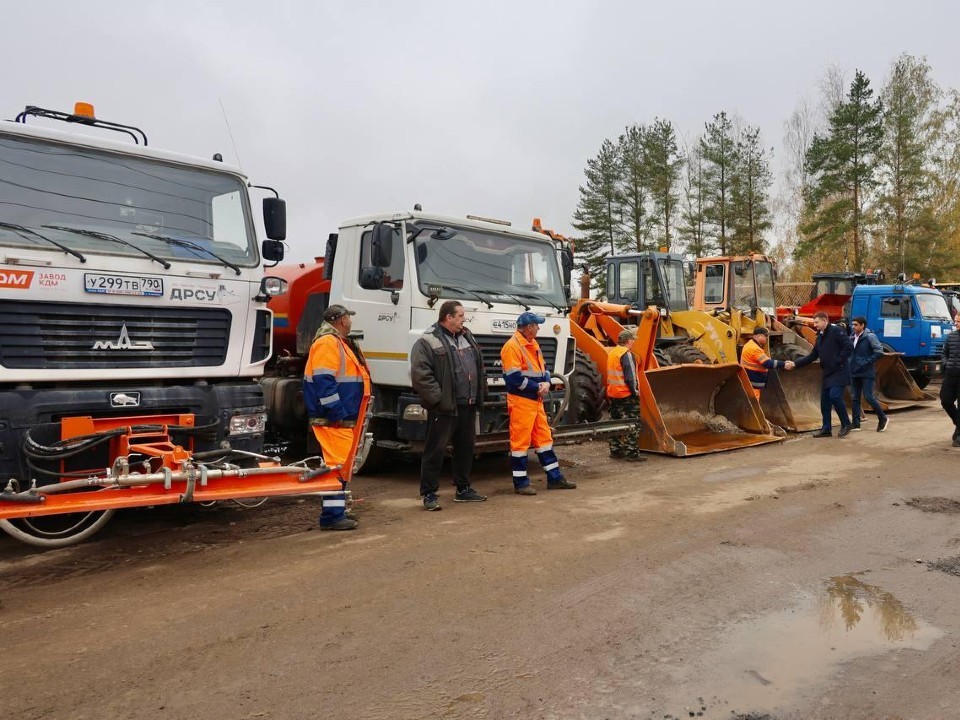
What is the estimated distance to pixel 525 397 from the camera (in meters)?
6.79

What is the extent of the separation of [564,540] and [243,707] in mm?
2742

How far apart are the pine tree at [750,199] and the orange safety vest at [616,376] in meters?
27.9

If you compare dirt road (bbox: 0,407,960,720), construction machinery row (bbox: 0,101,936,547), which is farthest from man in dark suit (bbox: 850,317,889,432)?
construction machinery row (bbox: 0,101,936,547)

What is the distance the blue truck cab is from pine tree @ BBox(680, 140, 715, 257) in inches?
725

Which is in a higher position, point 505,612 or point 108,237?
point 108,237

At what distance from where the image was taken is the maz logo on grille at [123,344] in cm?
480

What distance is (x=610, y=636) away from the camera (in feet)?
11.8

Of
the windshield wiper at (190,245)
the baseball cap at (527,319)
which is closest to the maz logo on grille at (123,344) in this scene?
the windshield wiper at (190,245)

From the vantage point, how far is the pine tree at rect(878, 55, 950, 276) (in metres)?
29.0

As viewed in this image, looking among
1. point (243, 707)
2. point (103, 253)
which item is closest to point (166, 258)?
point (103, 253)

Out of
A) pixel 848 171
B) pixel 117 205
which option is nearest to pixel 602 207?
pixel 848 171

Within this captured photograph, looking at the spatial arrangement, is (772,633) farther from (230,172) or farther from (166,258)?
(230,172)

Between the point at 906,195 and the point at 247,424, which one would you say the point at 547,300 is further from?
the point at 906,195

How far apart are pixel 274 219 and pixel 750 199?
31.9 metres
